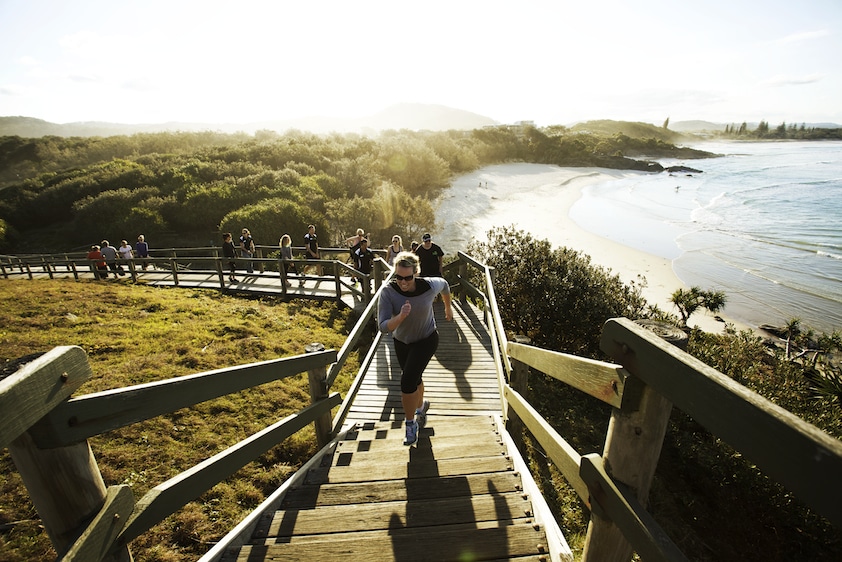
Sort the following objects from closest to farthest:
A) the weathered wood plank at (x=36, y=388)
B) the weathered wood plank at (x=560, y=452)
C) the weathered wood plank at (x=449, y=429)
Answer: the weathered wood plank at (x=36, y=388) < the weathered wood plank at (x=560, y=452) < the weathered wood plank at (x=449, y=429)

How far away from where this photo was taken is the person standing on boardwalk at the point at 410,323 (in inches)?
145

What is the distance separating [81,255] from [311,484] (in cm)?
2547

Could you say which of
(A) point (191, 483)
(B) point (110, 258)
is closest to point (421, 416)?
(A) point (191, 483)

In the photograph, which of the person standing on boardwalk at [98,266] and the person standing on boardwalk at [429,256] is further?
the person standing on boardwalk at [98,266]

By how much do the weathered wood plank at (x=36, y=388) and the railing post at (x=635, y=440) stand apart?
1883 mm

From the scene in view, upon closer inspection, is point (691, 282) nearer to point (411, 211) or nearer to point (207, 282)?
point (411, 211)

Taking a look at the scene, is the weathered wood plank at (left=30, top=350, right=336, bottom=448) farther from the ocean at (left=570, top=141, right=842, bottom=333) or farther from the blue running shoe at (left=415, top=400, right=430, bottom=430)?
the ocean at (left=570, top=141, right=842, bottom=333)

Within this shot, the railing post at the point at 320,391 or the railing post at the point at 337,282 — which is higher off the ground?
the railing post at the point at 320,391

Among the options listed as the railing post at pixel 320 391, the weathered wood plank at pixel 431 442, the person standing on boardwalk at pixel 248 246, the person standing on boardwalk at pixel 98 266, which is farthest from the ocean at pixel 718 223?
the person standing on boardwalk at pixel 98 266

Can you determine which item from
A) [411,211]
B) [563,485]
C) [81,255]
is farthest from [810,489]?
[81,255]

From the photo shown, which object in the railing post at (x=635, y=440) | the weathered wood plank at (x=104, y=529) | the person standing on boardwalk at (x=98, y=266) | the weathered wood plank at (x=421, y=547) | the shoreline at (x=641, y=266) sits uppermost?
the railing post at (x=635, y=440)

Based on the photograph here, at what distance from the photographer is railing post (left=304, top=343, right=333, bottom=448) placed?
133 inches

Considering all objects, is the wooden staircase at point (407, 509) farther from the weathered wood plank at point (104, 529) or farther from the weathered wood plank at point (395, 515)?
the weathered wood plank at point (104, 529)

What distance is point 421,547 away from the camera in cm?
234
